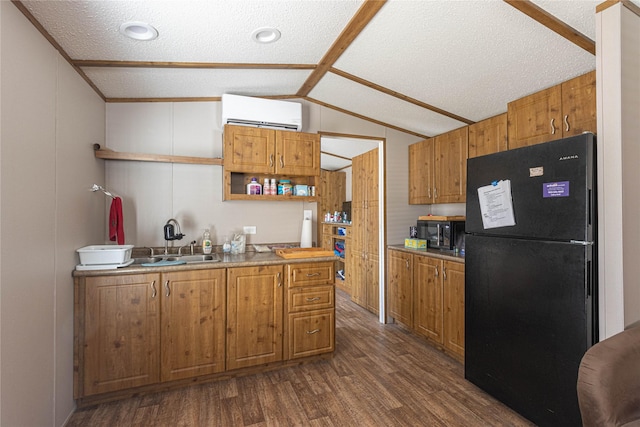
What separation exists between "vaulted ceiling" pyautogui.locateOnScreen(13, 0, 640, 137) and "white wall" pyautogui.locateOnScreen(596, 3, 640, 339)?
0.21 metres

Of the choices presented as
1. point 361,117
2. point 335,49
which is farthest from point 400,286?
point 335,49

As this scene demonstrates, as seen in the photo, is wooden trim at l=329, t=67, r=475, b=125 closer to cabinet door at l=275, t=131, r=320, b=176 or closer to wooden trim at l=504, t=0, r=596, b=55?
cabinet door at l=275, t=131, r=320, b=176

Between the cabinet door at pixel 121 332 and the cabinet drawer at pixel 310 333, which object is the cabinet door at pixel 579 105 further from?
the cabinet door at pixel 121 332

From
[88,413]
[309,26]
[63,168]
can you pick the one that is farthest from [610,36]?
[88,413]

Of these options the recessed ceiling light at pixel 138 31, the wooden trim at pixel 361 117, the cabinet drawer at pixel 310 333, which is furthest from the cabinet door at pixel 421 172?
the recessed ceiling light at pixel 138 31

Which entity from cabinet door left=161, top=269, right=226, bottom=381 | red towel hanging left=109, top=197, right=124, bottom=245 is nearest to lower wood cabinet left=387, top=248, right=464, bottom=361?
cabinet door left=161, top=269, right=226, bottom=381

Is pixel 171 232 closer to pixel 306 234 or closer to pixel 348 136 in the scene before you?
pixel 306 234

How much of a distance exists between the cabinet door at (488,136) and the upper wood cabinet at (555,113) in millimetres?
140

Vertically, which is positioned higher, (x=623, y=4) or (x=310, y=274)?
(x=623, y=4)

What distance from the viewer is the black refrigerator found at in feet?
5.30

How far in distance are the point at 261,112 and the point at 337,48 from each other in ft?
3.29

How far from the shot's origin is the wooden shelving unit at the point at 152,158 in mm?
2395

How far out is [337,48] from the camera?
7.09 feet

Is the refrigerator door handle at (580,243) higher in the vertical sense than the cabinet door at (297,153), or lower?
lower
